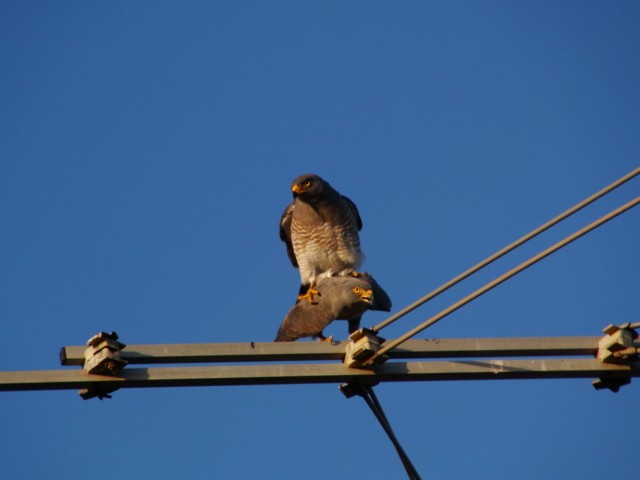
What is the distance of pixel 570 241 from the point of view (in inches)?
241

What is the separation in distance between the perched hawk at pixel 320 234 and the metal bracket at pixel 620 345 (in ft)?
22.7

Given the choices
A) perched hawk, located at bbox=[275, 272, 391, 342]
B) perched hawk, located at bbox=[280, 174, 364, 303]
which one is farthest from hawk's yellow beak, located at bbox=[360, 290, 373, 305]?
perched hawk, located at bbox=[280, 174, 364, 303]

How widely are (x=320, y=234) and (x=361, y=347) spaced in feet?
22.9

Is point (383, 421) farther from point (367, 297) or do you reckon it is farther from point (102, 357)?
point (367, 297)

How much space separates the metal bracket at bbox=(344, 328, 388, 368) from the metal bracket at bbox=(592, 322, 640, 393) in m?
1.22

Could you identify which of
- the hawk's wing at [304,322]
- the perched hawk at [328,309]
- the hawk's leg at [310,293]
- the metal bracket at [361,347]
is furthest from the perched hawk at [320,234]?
the metal bracket at [361,347]

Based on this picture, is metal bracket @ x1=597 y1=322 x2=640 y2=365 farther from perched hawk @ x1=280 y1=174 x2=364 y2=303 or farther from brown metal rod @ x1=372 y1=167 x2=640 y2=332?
perched hawk @ x1=280 y1=174 x2=364 y2=303

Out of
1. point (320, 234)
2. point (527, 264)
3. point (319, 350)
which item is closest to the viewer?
point (527, 264)

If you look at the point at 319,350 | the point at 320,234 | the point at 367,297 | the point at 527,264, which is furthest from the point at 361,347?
the point at 320,234

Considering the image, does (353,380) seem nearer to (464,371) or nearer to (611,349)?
(464,371)

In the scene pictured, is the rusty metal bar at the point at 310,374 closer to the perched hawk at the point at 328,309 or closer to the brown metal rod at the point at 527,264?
the brown metal rod at the point at 527,264

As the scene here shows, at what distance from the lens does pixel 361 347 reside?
661 centimetres

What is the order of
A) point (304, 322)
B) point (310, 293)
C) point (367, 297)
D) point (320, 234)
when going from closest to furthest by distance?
point (367, 297)
point (304, 322)
point (310, 293)
point (320, 234)

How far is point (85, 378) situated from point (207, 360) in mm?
687
